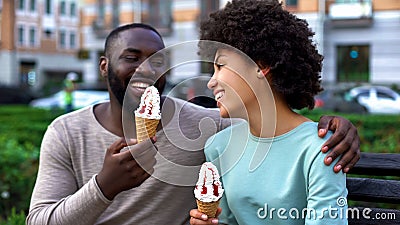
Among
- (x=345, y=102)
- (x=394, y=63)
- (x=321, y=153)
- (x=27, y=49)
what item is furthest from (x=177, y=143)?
(x=27, y=49)

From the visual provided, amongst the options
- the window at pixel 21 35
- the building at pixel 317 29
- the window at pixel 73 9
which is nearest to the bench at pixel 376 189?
the building at pixel 317 29

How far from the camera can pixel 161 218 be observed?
100 inches

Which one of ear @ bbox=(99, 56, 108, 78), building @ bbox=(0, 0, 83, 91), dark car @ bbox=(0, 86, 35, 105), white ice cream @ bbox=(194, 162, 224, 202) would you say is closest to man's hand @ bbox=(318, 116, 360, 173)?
white ice cream @ bbox=(194, 162, 224, 202)

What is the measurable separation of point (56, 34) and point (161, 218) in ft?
139

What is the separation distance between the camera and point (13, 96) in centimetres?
2925

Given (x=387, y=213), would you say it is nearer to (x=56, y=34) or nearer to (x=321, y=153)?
(x=321, y=153)

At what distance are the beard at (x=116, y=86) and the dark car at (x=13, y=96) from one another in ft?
89.9

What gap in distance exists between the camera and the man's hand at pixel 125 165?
6.63ft

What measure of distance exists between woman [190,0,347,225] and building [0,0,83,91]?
1456 inches

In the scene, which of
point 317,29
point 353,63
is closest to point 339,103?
point 317,29

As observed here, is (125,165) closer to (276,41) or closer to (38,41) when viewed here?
(276,41)

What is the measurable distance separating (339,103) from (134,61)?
15.7 metres

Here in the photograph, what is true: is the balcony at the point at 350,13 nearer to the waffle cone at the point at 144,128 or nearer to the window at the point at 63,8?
the window at the point at 63,8

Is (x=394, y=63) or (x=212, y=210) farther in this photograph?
(x=394, y=63)
